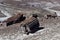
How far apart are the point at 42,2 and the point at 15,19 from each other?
233 inches

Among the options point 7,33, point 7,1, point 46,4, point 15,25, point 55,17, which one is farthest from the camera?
point 7,1

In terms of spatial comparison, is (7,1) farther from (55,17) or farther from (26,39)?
(26,39)

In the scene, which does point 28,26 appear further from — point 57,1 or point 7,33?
point 57,1

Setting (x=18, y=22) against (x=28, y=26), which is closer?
(x=28, y=26)

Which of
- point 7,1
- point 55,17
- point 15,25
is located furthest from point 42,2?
point 15,25

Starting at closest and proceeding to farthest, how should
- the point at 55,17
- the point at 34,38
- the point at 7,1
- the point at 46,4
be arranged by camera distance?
the point at 34,38 < the point at 55,17 < the point at 46,4 < the point at 7,1

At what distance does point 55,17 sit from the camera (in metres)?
12.3

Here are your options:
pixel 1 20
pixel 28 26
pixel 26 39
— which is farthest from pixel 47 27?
pixel 1 20

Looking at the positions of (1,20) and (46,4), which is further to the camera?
(46,4)

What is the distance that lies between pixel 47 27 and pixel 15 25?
144 cm

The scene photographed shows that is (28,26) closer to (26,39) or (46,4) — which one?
(26,39)

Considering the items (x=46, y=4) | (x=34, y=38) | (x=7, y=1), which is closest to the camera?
(x=34, y=38)

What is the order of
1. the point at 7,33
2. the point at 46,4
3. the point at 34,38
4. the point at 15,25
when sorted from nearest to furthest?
the point at 34,38, the point at 7,33, the point at 15,25, the point at 46,4

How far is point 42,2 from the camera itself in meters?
17.0
